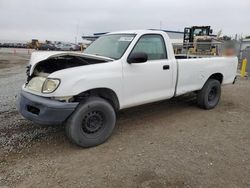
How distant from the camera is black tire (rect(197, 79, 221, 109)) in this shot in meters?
5.93

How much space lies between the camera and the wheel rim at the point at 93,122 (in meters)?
3.85

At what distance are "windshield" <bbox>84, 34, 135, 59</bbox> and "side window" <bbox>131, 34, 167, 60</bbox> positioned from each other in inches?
8.2

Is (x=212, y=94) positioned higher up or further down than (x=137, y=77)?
further down

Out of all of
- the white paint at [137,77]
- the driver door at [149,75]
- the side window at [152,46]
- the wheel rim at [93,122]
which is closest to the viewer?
the white paint at [137,77]

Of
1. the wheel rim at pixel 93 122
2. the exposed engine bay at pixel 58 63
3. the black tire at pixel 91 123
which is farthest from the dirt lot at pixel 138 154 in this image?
the exposed engine bay at pixel 58 63

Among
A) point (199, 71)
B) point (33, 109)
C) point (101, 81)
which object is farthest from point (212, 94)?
point (33, 109)

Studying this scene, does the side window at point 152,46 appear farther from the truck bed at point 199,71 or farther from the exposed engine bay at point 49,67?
the exposed engine bay at point 49,67

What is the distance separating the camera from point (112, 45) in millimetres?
4730

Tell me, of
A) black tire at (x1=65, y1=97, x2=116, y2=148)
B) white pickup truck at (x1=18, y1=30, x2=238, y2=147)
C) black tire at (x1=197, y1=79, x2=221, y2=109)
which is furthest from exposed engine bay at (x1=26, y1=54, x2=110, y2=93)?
black tire at (x1=197, y1=79, x2=221, y2=109)

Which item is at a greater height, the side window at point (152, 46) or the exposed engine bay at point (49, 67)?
the side window at point (152, 46)

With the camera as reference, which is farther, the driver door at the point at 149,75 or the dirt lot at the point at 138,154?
the driver door at the point at 149,75

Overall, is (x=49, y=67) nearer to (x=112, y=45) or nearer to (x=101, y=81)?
(x=101, y=81)

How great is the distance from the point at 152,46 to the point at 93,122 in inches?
77.4

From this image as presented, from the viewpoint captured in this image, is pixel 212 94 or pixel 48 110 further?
pixel 212 94
